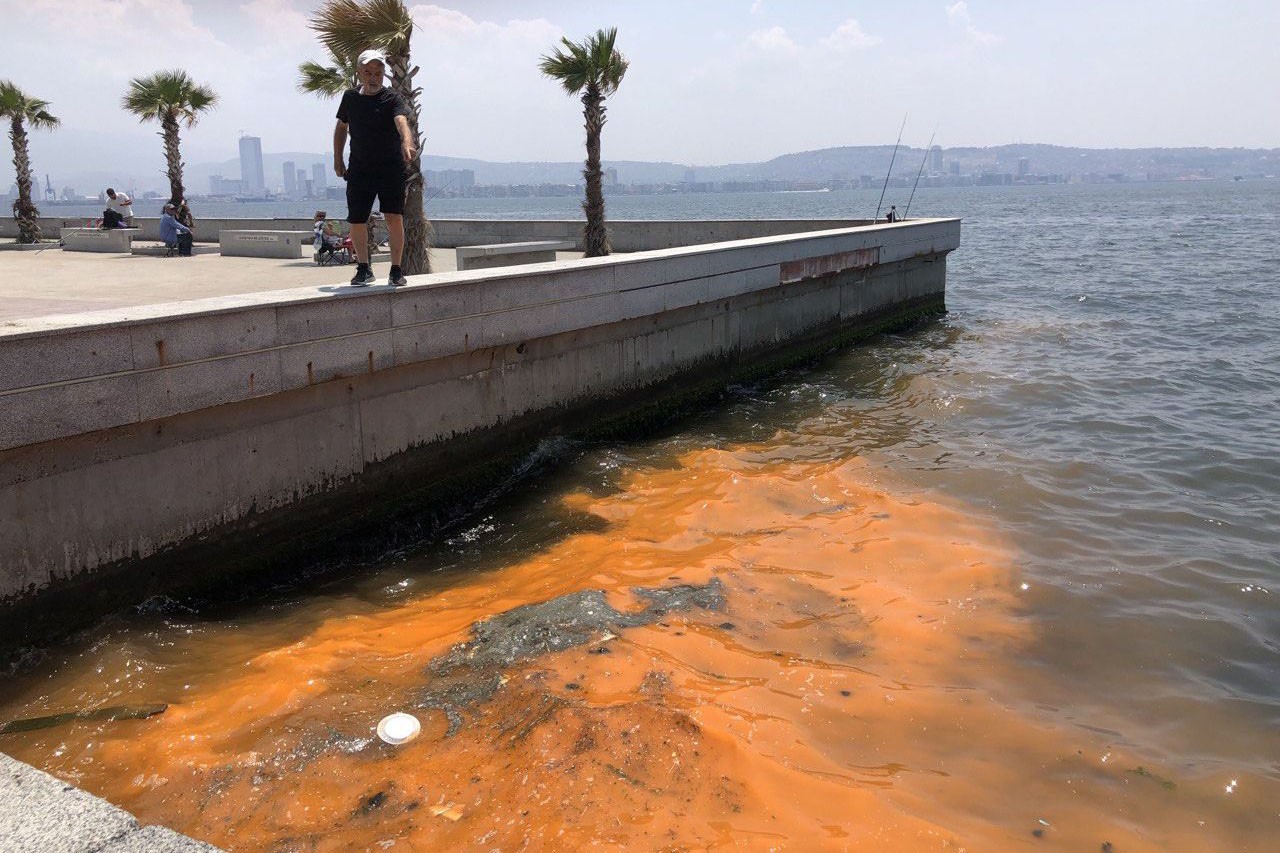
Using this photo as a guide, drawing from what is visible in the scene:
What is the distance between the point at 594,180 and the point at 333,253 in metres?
4.89

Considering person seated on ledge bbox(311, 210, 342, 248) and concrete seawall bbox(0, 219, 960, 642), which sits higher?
person seated on ledge bbox(311, 210, 342, 248)

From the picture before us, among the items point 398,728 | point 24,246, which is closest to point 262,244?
point 24,246

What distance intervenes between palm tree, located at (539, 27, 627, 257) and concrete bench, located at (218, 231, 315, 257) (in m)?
5.93

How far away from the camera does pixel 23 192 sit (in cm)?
2612

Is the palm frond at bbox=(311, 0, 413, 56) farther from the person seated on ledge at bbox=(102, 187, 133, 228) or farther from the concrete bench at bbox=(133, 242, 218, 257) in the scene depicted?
the person seated on ledge at bbox=(102, 187, 133, 228)

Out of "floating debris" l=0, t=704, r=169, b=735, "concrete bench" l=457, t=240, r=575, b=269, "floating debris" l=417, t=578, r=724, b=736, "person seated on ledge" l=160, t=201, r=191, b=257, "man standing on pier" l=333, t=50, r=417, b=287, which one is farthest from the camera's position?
"person seated on ledge" l=160, t=201, r=191, b=257

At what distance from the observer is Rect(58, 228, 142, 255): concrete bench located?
21.4 m

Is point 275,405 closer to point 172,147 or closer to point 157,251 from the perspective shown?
point 157,251

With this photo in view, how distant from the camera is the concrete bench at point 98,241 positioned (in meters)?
21.4

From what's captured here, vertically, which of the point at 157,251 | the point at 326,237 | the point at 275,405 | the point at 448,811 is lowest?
the point at 448,811

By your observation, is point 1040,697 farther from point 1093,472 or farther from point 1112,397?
point 1112,397

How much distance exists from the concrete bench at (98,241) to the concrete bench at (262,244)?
2780mm

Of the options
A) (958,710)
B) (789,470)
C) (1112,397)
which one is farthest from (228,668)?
(1112,397)

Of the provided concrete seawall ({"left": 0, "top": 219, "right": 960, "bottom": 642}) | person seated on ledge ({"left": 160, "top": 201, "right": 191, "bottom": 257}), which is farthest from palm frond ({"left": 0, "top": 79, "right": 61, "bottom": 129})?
concrete seawall ({"left": 0, "top": 219, "right": 960, "bottom": 642})
